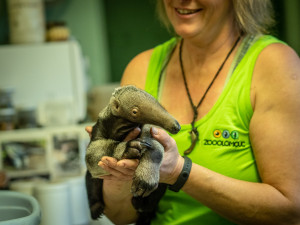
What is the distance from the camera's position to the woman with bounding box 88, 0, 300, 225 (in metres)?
1.01

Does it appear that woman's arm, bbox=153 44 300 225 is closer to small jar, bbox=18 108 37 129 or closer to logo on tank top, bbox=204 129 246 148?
logo on tank top, bbox=204 129 246 148

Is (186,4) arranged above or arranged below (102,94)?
above

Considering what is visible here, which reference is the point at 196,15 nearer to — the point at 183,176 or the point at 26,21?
the point at 183,176

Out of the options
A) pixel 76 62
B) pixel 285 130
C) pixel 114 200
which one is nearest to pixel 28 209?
pixel 114 200

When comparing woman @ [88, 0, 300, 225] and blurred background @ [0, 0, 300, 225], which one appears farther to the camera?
blurred background @ [0, 0, 300, 225]

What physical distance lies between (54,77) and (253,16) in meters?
1.26

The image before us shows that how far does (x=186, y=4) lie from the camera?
1.11 meters

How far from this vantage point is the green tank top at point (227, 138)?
42.6 inches

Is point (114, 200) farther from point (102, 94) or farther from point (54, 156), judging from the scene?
point (102, 94)

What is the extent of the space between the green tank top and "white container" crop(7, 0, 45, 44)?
1.36 m

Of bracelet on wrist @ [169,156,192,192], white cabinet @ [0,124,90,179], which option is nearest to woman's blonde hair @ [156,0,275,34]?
bracelet on wrist @ [169,156,192,192]

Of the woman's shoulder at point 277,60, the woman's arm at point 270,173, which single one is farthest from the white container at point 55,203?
the woman's shoulder at point 277,60

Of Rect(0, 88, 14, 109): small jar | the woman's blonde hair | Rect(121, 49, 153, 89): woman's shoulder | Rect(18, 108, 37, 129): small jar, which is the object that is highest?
the woman's blonde hair

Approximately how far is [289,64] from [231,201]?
A: 341 millimetres
